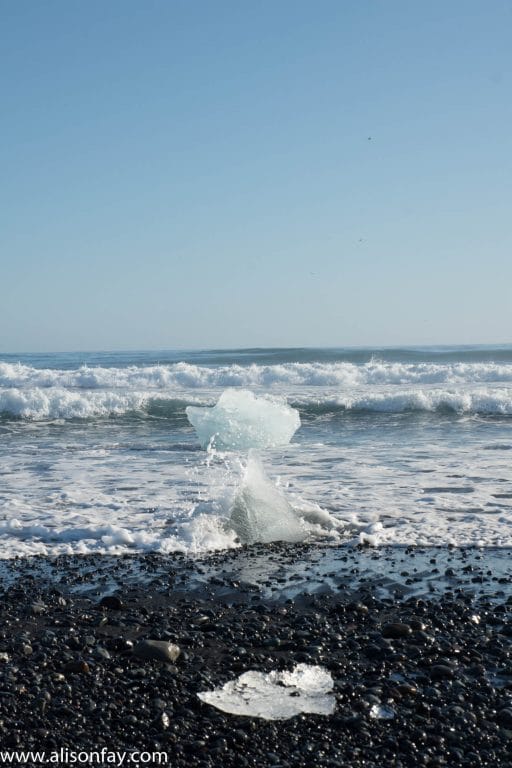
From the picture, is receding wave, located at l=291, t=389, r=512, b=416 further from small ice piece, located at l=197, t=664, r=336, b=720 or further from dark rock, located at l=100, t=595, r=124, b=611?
small ice piece, located at l=197, t=664, r=336, b=720

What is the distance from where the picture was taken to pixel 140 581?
19.4 ft

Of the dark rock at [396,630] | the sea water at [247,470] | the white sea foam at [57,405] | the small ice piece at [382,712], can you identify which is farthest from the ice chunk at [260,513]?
the white sea foam at [57,405]

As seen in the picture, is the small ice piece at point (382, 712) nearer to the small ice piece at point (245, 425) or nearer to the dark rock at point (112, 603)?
the dark rock at point (112, 603)

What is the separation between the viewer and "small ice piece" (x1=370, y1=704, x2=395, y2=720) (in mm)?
3598

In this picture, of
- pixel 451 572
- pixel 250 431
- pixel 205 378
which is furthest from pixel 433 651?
pixel 205 378

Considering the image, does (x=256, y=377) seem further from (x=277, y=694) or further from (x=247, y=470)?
(x=277, y=694)

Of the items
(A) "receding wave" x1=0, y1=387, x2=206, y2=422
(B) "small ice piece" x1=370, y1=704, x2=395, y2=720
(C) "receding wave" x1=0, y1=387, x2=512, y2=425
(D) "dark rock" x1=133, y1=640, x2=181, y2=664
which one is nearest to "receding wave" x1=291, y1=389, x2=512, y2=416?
(C) "receding wave" x1=0, y1=387, x2=512, y2=425

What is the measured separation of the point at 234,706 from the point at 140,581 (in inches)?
93.1

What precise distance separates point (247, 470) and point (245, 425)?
73cm

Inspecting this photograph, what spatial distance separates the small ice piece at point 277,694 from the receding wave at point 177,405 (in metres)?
15.6

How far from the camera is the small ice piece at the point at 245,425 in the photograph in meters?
7.32

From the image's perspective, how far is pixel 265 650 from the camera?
177 inches

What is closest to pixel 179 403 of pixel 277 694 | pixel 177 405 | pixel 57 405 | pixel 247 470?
pixel 177 405

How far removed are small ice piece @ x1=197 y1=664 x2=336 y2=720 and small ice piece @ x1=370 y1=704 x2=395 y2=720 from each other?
0.21 meters
